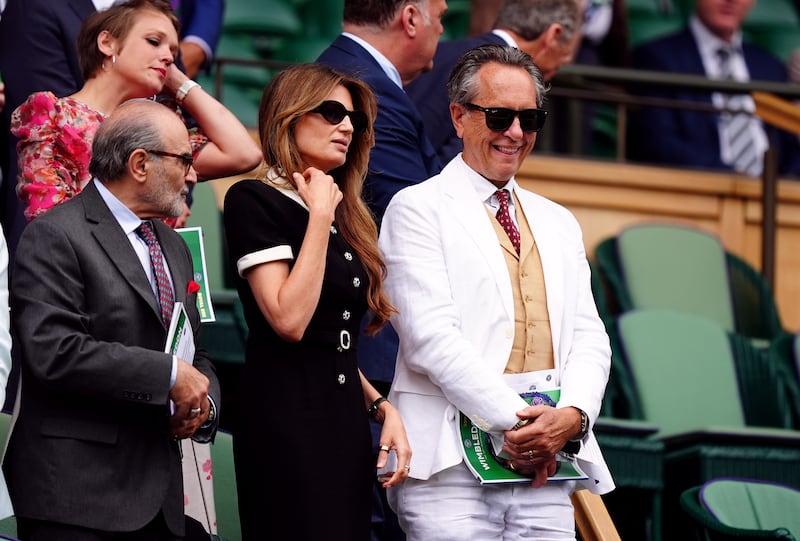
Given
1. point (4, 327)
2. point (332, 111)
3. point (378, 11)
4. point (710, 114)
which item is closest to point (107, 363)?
point (4, 327)

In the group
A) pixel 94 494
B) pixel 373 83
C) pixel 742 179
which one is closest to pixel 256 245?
pixel 94 494

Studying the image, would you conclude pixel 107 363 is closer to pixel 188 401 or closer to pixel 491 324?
pixel 188 401

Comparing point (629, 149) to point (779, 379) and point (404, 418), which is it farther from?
point (404, 418)

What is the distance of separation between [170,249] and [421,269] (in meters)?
0.62

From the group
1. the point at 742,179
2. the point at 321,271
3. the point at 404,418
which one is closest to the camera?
the point at 321,271

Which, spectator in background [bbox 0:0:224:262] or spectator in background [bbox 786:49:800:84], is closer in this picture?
spectator in background [bbox 0:0:224:262]

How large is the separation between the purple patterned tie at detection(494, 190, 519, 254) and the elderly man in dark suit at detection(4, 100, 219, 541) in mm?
882

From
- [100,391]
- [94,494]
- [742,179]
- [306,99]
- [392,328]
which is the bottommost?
[94,494]

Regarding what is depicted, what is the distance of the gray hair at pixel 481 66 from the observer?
422cm

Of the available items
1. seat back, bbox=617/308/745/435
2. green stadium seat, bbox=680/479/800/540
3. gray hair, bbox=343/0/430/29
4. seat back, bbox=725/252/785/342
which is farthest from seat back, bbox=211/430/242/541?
seat back, bbox=725/252/785/342

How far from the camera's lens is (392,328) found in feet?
14.3

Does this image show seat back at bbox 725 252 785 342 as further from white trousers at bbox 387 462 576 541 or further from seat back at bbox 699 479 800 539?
white trousers at bbox 387 462 576 541

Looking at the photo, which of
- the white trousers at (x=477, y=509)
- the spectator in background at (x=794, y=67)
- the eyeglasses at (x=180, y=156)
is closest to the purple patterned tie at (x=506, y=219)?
the white trousers at (x=477, y=509)

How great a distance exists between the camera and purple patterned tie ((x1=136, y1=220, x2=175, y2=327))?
3598mm
